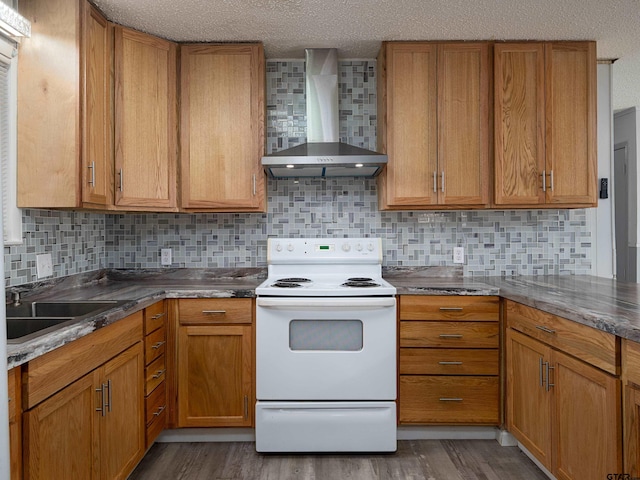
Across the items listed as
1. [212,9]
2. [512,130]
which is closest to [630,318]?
[512,130]

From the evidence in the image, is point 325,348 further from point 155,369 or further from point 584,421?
point 584,421

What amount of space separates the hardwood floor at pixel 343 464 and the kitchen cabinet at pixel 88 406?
0.91ft

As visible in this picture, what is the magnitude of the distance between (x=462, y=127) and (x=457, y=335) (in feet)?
3.99

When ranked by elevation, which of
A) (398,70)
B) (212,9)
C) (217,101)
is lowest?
(217,101)

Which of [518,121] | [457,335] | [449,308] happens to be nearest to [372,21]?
[518,121]

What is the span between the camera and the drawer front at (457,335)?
243 centimetres

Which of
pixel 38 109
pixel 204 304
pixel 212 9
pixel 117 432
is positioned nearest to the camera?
pixel 117 432

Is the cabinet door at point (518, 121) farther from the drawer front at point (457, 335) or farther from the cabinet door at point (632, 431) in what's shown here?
the cabinet door at point (632, 431)

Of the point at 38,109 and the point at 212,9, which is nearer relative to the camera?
the point at 38,109

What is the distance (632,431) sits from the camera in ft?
4.68

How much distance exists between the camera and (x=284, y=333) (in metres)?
Result: 2.34

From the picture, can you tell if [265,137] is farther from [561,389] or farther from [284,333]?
[561,389]

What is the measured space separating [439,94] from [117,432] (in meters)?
2.41

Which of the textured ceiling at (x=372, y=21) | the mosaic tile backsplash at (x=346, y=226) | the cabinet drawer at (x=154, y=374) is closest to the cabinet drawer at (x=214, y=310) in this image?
the cabinet drawer at (x=154, y=374)
